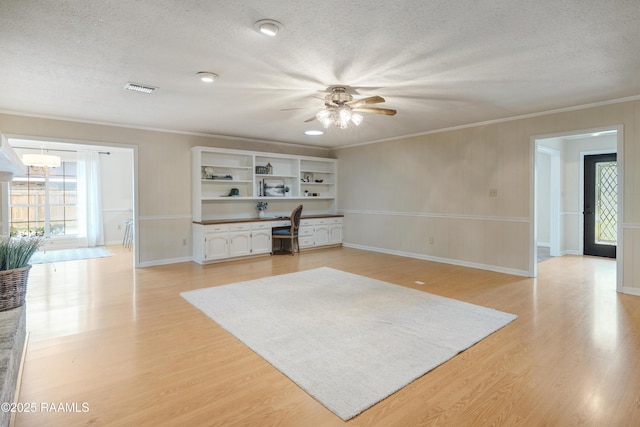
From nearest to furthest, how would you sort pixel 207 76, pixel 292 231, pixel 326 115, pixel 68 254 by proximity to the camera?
pixel 207 76
pixel 326 115
pixel 292 231
pixel 68 254

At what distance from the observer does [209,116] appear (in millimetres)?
4996

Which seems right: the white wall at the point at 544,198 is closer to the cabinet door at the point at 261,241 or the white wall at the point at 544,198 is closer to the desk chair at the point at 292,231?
the desk chair at the point at 292,231

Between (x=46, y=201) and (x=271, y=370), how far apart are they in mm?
8320

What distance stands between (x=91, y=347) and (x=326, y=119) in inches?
122

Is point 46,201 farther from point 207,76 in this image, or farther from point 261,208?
point 207,76

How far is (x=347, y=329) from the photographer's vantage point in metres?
3.06

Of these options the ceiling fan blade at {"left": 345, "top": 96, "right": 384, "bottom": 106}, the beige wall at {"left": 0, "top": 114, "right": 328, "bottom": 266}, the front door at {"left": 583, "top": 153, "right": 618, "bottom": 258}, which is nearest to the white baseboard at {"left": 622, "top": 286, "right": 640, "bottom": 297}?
the front door at {"left": 583, "top": 153, "right": 618, "bottom": 258}

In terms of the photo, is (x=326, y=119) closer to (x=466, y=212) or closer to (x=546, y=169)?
(x=466, y=212)

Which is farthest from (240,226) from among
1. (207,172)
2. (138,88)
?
(138,88)

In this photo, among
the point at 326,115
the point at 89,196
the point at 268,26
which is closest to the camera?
the point at 268,26

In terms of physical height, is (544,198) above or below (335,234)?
above

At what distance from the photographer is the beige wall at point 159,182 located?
17.9 feet

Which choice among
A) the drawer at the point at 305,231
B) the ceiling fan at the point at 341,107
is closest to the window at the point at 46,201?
the drawer at the point at 305,231

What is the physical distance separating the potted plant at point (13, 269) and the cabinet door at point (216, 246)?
399 cm
